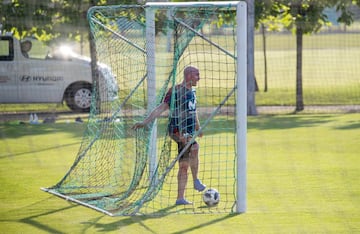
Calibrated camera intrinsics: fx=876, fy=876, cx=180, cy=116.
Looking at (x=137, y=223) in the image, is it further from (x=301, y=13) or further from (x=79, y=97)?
(x=301, y=13)

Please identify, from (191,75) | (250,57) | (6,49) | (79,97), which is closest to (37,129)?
(79,97)

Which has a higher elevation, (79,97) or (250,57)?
(250,57)

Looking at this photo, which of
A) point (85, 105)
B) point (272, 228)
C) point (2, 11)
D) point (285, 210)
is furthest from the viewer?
point (85, 105)

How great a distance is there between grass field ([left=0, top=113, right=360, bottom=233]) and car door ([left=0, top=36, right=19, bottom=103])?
3.68m

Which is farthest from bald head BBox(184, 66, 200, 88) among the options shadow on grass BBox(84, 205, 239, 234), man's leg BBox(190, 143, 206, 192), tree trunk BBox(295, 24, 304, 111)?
tree trunk BBox(295, 24, 304, 111)

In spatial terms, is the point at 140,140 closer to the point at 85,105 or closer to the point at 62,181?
the point at 62,181

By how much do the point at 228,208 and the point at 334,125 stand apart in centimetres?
941

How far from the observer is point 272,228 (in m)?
9.06

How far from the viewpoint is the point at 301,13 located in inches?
904

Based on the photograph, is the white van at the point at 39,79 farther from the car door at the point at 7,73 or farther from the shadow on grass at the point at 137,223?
the shadow on grass at the point at 137,223

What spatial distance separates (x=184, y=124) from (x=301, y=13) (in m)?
13.2

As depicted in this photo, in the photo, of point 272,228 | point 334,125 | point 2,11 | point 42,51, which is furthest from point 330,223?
point 42,51

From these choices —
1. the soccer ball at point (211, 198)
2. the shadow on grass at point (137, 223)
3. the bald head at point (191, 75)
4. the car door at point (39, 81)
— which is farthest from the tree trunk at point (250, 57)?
the shadow on grass at point (137, 223)

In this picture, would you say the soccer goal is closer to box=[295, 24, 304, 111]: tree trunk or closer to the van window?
box=[295, 24, 304, 111]: tree trunk
